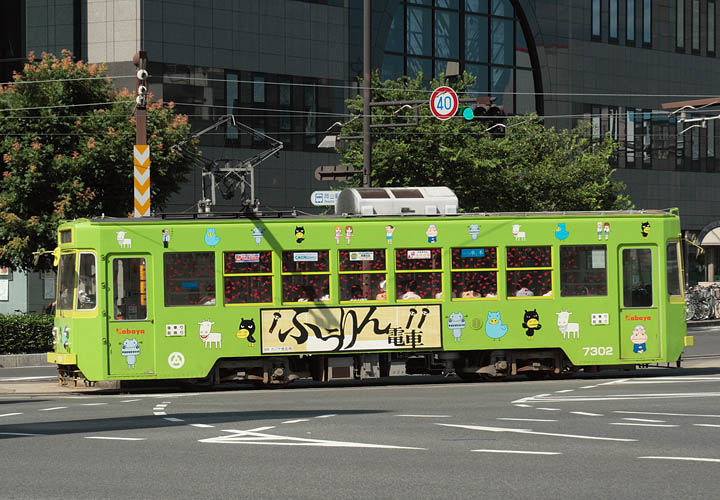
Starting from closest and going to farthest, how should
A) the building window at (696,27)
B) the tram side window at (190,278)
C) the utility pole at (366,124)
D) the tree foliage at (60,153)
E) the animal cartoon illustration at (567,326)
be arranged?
the tram side window at (190,278) → the animal cartoon illustration at (567,326) → the utility pole at (366,124) → the tree foliage at (60,153) → the building window at (696,27)

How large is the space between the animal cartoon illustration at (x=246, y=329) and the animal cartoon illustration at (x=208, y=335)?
352mm

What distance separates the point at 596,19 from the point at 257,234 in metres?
43.7

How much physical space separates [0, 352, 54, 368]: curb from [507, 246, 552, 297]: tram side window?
12982 millimetres

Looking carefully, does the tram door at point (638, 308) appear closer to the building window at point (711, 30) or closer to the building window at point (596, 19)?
the building window at point (596, 19)

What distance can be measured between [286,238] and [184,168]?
12.8 metres

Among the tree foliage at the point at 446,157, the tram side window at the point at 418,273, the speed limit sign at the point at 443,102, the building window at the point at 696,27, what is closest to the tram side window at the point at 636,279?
the tram side window at the point at 418,273

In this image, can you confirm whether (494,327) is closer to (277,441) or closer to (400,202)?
(400,202)

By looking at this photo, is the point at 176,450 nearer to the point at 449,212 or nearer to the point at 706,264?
the point at 449,212

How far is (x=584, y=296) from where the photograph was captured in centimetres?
2205

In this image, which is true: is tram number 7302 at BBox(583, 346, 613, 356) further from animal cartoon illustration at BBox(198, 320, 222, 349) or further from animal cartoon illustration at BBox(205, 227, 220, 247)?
animal cartoon illustration at BBox(205, 227, 220, 247)

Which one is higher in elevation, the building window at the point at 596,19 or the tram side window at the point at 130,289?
the building window at the point at 596,19

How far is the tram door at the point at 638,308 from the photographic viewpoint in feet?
72.5

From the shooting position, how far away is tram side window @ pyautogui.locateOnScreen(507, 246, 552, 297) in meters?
21.9

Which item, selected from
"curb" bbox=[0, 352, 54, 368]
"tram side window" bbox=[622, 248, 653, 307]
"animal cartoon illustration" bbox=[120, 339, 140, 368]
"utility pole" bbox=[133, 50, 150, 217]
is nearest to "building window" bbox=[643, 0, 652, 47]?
"curb" bbox=[0, 352, 54, 368]
